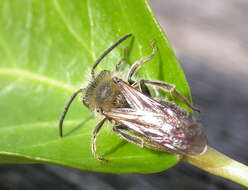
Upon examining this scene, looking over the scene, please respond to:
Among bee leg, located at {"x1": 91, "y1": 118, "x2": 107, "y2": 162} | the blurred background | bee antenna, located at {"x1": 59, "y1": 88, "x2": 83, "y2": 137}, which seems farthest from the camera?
the blurred background

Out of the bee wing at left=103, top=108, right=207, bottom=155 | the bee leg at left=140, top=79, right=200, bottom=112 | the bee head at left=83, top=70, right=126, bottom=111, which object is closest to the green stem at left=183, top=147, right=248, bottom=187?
the bee wing at left=103, top=108, right=207, bottom=155

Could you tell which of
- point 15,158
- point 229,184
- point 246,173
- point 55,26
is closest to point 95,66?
point 55,26

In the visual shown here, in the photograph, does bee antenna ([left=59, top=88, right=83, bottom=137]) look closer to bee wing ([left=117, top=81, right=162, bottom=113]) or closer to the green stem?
bee wing ([left=117, top=81, right=162, bottom=113])

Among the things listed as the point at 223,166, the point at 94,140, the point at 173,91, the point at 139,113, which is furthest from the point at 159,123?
the point at 223,166

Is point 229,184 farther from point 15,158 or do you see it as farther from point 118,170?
point 15,158

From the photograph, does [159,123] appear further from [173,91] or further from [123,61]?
[123,61]

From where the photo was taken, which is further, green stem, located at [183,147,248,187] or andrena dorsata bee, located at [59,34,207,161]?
andrena dorsata bee, located at [59,34,207,161]

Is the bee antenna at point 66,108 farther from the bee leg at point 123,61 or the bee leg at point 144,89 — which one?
the bee leg at point 144,89

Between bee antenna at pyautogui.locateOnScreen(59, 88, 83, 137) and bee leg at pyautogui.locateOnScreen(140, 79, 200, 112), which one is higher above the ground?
bee leg at pyautogui.locateOnScreen(140, 79, 200, 112)
